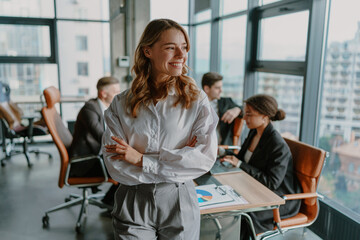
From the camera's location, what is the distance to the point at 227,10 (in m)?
4.50

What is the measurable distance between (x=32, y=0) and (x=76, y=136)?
12.5ft

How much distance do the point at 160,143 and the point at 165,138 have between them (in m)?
0.03

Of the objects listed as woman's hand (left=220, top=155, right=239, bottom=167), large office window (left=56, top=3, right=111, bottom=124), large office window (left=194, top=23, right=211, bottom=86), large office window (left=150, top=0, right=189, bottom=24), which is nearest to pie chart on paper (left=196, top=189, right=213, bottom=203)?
woman's hand (left=220, top=155, right=239, bottom=167)

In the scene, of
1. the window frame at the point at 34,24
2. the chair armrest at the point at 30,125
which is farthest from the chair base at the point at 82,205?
the window frame at the point at 34,24

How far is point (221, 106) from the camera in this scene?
3113mm

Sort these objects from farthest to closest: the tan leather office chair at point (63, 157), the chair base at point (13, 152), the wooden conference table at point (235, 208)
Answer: the chair base at point (13, 152)
the tan leather office chair at point (63, 157)
the wooden conference table at point (235, 208)

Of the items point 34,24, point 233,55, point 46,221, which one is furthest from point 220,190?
point 34,24

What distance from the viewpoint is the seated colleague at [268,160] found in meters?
2.09

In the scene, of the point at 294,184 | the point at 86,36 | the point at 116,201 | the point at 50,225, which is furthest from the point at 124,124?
the point at 86,36

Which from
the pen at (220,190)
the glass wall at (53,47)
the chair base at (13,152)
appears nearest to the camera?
the pen at (220,190)

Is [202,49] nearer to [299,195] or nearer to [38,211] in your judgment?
[38,211]

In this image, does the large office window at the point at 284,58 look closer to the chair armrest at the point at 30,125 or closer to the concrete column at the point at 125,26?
the concrete column at the point at 125,26

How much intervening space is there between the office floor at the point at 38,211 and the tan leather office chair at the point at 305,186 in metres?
0.58

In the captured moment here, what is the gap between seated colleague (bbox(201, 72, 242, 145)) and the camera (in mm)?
3022
